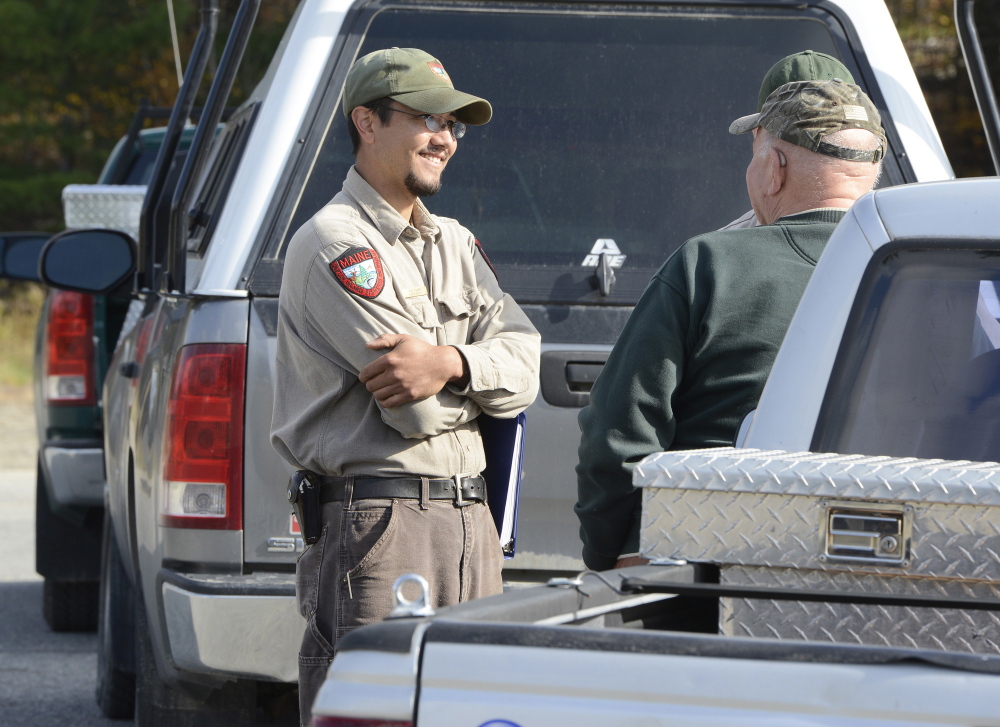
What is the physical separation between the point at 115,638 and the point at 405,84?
7.87ft

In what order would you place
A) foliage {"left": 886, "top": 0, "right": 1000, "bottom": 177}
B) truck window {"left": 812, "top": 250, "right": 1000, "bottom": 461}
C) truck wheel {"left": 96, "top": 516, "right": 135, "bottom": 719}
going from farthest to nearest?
foliage {"left": 886, "top": 0, "right": 1000, "bottom": 177} → truck wheel {"left": 96, "top": 516, "right": 135, "bottom": 719} → truck window {"left": 812, "top": 250, "right": 1000, "bottom": 461}

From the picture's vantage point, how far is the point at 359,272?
108 inches

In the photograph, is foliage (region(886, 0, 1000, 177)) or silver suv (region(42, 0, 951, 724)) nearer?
silver suv (region(42, 0, 951, 724))

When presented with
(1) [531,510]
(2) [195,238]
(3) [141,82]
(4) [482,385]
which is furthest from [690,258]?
(3) [141,82]

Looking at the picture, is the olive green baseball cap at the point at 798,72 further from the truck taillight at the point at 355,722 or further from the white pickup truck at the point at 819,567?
the truck taillight at the point at 355,722

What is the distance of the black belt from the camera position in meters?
2.77

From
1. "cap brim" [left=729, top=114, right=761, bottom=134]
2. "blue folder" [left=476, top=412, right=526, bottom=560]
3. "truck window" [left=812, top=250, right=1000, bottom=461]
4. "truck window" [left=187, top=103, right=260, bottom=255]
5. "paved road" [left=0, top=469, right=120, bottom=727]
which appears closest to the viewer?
"truck window" [left=812, top=250, right=1000, bottom=461]

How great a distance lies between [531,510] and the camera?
11.2ft

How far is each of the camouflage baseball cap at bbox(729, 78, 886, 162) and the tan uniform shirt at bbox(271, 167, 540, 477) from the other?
71cm

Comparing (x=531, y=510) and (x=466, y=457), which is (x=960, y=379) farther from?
(x=531, y=510)

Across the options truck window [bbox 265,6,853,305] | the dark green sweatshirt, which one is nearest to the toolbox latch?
the dark green sweatshirt

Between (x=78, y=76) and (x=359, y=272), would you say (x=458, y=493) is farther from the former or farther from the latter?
(x=78, y=76)

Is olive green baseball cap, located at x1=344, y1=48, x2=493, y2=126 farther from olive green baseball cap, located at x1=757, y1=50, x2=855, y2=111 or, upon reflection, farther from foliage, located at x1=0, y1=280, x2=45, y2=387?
foliage, located at x1=0, y1=280, x2=45, y2=387

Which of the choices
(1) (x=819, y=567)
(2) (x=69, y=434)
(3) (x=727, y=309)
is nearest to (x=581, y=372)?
(3) (x=727, y=309)
